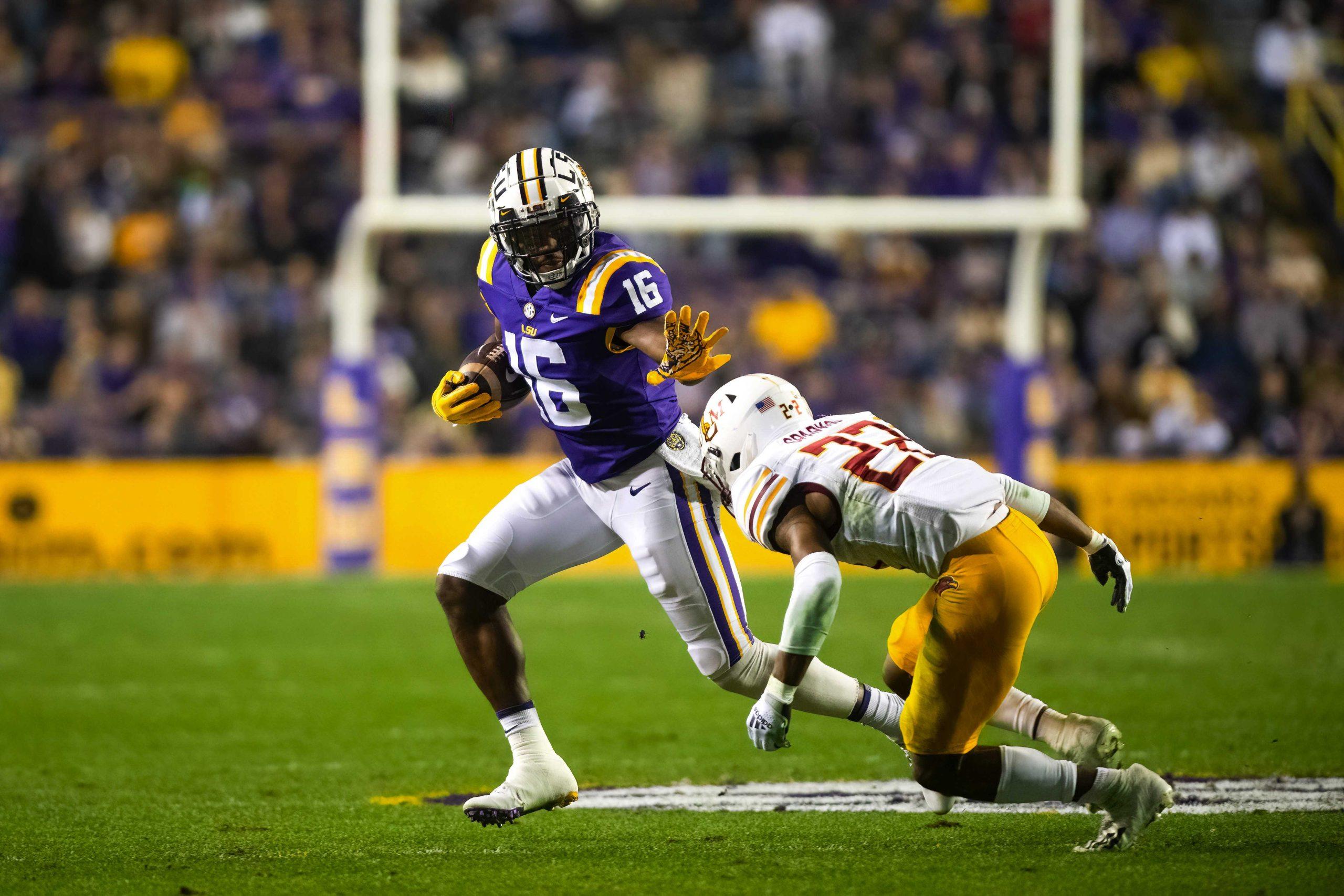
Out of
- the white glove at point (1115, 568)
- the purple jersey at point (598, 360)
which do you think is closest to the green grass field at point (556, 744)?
the white glove at point (1115, 568)

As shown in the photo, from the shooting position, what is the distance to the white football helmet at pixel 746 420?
14.1 feet

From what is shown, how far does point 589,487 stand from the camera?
499 centimetres

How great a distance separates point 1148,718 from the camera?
6473 millimetres

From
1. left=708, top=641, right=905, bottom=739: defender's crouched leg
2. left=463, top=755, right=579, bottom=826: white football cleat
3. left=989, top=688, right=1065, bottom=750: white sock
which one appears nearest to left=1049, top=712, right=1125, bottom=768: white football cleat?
left=989, top=688, right=1065, bottom=750: white sock

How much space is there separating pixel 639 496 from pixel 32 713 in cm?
332

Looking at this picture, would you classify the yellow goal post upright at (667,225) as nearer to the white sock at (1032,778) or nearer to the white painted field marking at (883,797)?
the white painted field marking at (883,797)

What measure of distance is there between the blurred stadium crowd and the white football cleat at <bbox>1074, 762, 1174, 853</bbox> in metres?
7.75

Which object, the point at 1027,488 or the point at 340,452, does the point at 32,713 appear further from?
the point at 340,452

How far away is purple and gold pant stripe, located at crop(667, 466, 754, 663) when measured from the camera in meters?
4.81

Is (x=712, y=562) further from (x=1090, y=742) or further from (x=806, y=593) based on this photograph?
(x=1090, y=742)

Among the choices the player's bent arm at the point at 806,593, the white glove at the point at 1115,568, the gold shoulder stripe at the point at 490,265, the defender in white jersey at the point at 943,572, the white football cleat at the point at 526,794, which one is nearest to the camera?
the player's bent arm at the point at 806,593

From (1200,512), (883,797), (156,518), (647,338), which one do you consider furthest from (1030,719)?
(156,518)

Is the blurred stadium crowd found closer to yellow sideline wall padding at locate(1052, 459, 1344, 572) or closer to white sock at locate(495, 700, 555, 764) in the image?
yellow sideline wall padding at locate(1052, 459, 1344, 572)

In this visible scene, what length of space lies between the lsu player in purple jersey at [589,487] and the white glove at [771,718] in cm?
79
